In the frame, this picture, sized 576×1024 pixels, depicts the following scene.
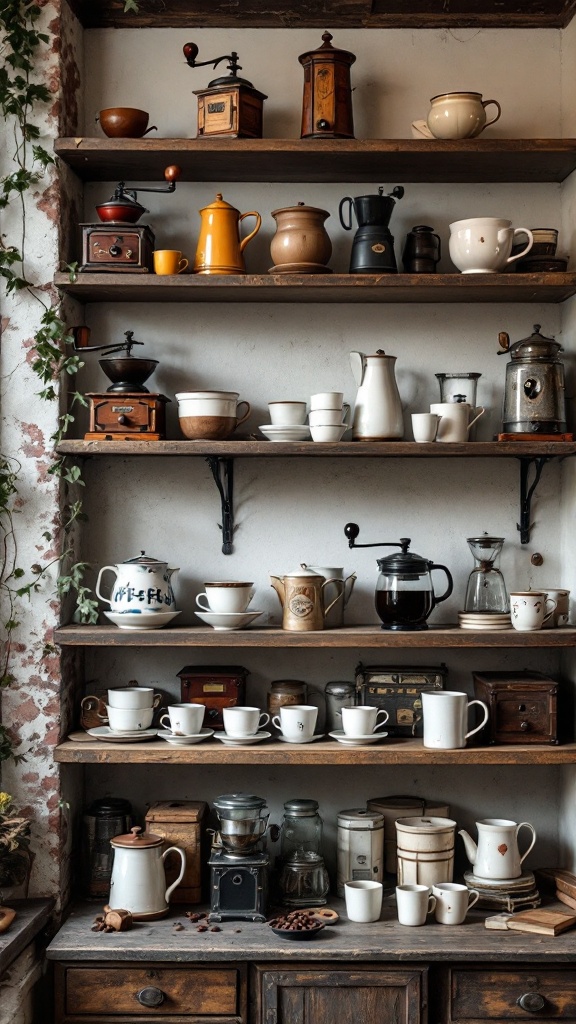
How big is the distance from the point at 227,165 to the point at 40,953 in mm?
2250

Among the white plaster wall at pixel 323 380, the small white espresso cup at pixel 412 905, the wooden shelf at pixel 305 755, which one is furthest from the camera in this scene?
the white plaster wall at pixel 323 380

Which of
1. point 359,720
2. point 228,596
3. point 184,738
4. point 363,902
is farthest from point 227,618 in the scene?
point 363,902

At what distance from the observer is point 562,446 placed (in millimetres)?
2848

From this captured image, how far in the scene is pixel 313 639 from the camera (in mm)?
2824

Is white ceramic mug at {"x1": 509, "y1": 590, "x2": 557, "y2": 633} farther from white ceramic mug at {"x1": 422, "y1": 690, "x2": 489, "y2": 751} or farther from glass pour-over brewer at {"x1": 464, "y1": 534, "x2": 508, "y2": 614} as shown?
white ceramic mug at {"x1": 422, "y1": 690, "x2": 489, "y2": 751}

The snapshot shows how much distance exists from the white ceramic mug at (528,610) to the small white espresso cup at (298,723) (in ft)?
2.06

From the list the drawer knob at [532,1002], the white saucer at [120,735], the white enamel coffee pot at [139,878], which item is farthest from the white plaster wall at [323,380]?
the drawer knob at [532,1002]

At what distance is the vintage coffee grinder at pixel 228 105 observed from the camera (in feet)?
9.50

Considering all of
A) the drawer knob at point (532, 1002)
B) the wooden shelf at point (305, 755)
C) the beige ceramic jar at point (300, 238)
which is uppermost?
the beige ceramic jar at point (300, 238)

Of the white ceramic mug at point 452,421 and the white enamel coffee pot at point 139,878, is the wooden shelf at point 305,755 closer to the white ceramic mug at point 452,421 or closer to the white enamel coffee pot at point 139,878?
the white enamel coffee pot at point 139,878

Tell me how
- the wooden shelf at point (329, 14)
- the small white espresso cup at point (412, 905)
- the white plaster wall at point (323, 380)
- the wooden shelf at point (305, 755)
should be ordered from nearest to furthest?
1. the small white espresso cup at point (412, 905)
2. the wooden shelf at point (305, 755)
3. the wooden shelf at point (329, 14)
4. the white plaster wall at point (323, 380)

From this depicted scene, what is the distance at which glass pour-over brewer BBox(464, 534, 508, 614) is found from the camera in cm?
301

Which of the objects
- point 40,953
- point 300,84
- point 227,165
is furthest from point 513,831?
point 300,84

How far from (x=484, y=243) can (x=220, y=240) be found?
75 centimetres
